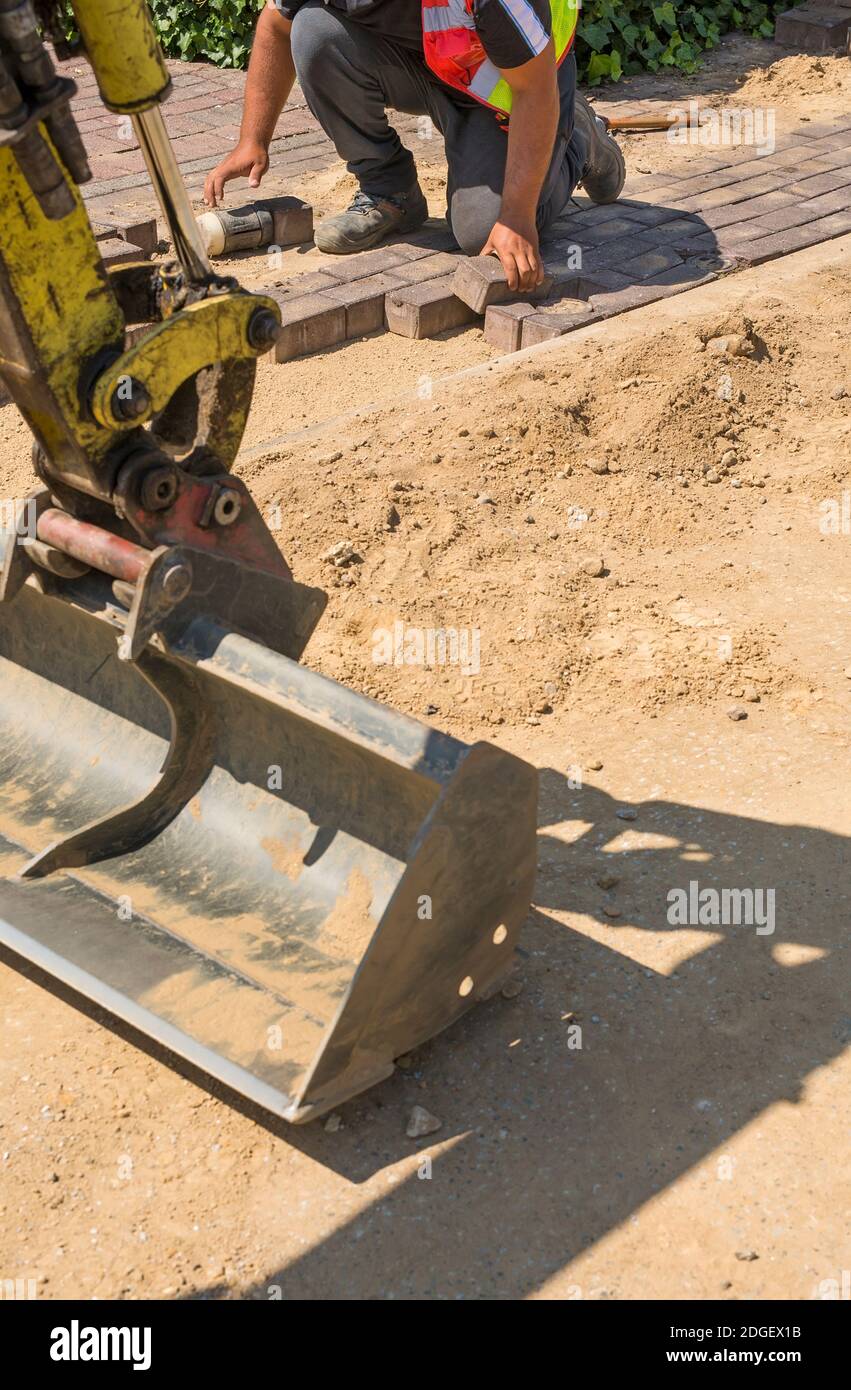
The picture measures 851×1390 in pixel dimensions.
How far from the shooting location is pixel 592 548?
15.5 ft

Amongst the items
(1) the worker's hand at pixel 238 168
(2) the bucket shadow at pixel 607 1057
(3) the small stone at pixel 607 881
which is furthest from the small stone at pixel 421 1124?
(1) the worker's hand at pixel 238 168

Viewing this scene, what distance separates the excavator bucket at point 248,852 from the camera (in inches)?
104

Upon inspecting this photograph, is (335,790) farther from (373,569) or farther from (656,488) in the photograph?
(656,488)

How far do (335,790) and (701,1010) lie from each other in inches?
35.3

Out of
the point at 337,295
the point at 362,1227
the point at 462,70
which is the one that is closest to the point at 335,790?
the point at 362,1227

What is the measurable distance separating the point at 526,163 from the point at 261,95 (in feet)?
4.84

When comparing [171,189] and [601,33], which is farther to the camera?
[601,33]

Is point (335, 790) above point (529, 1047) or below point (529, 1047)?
above

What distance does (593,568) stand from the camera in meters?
4.58

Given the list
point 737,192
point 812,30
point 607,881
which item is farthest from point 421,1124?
point 812,30

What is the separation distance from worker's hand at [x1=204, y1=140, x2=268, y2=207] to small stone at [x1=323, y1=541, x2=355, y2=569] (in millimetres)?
2725

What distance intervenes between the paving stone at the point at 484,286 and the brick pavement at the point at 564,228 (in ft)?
0.19

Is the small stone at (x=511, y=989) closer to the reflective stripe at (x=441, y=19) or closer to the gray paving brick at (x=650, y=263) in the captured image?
the gray paving brick at (x=650, y=263)

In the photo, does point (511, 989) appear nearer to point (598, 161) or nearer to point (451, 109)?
point (451, 109)
